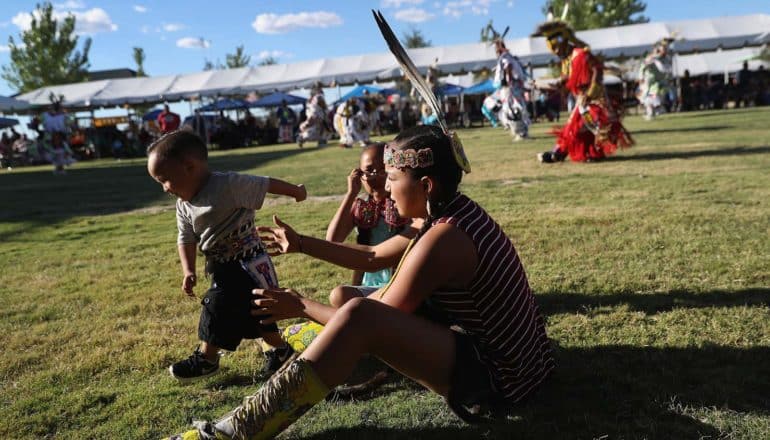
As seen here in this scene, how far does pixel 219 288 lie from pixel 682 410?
6.74 ft

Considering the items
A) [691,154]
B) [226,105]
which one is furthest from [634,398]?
[226,105]

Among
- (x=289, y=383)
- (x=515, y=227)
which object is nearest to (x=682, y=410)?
(x=289, y=383)

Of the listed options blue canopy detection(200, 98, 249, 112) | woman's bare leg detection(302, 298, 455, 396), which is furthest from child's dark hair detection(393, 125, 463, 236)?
blue canopy detection(200, 98, 249, 112)

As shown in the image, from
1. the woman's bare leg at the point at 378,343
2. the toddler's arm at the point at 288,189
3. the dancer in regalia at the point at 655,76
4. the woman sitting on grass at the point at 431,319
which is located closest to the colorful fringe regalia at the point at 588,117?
the toddler's arm at the point at 288,189

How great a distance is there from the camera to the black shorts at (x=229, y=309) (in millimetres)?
2947

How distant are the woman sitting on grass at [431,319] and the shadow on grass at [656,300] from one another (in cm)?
135

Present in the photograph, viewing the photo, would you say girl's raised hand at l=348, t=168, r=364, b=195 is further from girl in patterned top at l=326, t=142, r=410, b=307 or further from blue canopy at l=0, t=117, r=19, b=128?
blue canopy at l=0, t=117, r=19, b=128

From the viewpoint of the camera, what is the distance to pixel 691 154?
1072cm

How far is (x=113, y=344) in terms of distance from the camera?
364 cm

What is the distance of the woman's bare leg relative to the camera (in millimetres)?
2033

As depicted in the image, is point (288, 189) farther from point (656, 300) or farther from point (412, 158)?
point (656, 300)

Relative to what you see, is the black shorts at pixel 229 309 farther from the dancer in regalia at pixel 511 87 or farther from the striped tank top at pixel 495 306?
the dancer in regalia at pixel 511 87

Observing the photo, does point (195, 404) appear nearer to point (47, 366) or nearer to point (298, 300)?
point (298, 300)

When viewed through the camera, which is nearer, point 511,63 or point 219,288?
point 219,288
